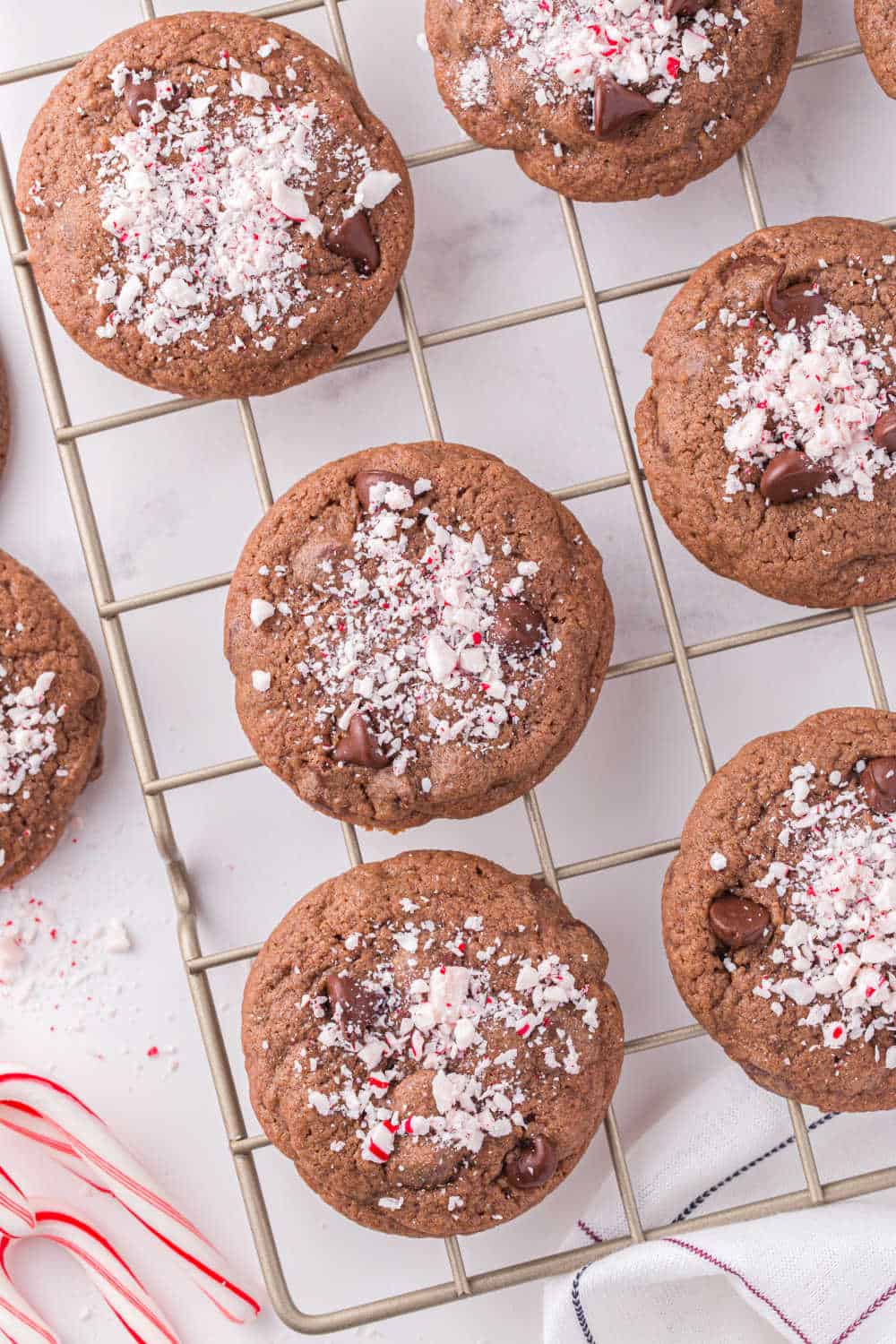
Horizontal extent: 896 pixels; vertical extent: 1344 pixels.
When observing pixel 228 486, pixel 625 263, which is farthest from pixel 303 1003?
pixel 625 263

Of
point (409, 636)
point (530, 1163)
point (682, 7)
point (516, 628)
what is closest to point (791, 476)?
point (516, 628)

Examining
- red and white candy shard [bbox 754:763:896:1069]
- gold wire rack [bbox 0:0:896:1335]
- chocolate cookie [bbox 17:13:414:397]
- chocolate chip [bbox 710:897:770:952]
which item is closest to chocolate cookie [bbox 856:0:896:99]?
gold wire rack [bbox 0:0:896:1335]

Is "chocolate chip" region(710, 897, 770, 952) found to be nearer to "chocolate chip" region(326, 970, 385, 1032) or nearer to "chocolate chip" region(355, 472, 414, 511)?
"chocolate chip" region(326, 970, 385, 1032)

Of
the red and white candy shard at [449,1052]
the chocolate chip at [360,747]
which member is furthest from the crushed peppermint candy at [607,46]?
the red and white candy shard at [449,1052]

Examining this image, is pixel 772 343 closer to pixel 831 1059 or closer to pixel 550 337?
pixel 550 337

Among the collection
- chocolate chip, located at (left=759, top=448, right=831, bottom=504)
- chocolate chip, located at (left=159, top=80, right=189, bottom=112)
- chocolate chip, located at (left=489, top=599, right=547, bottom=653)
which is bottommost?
chocolate chip, located at (left=489, top=599, right=547, bottom=653)

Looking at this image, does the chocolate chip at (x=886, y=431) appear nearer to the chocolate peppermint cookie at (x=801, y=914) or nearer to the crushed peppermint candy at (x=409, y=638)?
the chocolate peppermint cookie at (x=801, y=914)
